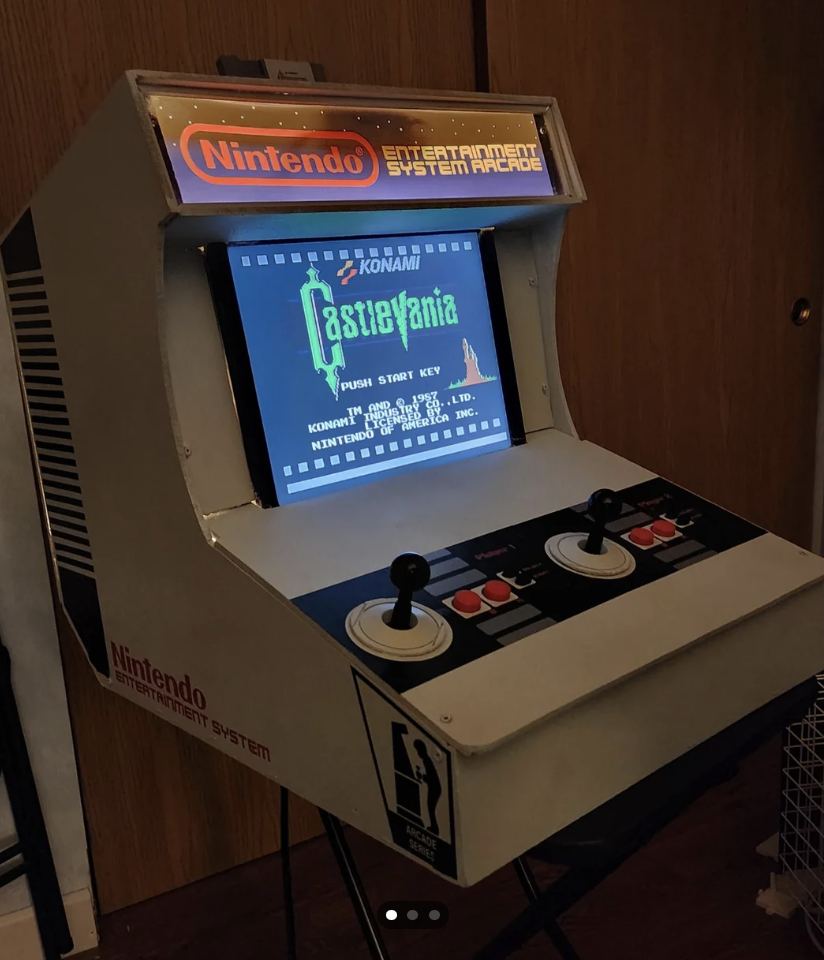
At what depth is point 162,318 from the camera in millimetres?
792

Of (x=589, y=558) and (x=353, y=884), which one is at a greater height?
(x=589, y=558)

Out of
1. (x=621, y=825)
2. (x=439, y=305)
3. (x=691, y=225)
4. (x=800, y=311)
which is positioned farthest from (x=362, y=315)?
(x=800, y=311)

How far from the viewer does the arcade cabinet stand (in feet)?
2.42

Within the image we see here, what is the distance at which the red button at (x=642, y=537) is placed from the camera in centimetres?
96

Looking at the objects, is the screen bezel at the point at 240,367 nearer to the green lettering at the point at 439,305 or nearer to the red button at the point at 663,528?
the green lettering at the point at 439,305

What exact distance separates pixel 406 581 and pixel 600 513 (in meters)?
0.27

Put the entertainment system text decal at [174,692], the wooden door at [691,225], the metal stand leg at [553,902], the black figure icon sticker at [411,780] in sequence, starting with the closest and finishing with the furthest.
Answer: the black figure icon sticker at [411,780] → the metal stand leg at [553,902] → the entertainment system text decal at [174,692] → the wooden door at [691,225]

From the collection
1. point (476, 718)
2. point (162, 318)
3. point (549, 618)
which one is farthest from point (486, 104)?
point (476, 718)

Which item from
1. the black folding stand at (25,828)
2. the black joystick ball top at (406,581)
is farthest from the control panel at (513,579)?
the black folding stand at (25,828)

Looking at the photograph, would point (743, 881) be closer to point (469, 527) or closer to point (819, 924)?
point (819, 924)

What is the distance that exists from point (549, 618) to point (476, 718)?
17 centimetres

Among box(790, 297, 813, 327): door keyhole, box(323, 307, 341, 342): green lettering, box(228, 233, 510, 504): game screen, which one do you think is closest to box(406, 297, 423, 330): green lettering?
box(228, 233, 510, 504): game screen

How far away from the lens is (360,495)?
0.96 meters

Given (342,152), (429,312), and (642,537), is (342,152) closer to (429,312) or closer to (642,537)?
(429,312)
